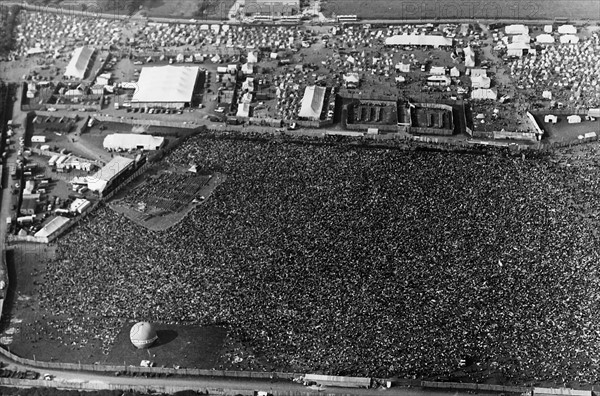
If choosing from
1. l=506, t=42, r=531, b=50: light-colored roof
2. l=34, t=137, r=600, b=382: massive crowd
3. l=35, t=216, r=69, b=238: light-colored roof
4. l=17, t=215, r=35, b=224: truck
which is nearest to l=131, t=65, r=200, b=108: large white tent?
l=34, t=137, r=600, b=382: massive crowd

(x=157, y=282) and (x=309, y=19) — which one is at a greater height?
(x=309, y=19)

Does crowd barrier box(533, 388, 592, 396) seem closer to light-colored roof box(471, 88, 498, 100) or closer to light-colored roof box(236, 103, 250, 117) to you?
light-colored roof box(471, 88, 498, 100)

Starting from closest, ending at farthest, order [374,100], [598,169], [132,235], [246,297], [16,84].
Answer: [246,297]
[132,235]
[598,169]
[374,100]
[16,84]

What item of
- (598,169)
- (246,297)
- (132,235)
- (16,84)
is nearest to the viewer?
(246,297)

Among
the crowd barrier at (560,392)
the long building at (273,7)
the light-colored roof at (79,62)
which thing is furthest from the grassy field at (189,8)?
the crowd barrier at (560,392)

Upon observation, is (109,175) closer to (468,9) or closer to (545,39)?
(468,9)

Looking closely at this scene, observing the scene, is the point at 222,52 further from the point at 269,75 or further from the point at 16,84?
→ the point at 16,84

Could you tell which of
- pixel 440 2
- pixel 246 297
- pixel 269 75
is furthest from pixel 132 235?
pixel 440 2
